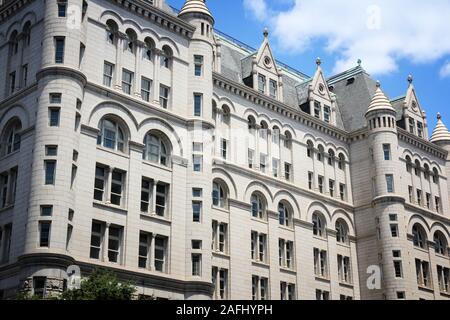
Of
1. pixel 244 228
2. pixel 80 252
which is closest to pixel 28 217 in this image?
pixel 80 252

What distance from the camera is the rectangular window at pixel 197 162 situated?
5538cm

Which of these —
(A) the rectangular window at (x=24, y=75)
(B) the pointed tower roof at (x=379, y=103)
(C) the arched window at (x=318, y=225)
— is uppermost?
(B) the pointed tower roof at (x=379, y=103)

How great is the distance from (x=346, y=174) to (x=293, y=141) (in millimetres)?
8989

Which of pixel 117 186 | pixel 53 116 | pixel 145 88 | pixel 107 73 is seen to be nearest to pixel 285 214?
pixel 145 88

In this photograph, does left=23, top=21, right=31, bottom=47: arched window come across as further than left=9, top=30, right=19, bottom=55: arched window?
No

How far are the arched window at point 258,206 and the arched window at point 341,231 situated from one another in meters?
10.9

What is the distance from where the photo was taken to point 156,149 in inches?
2136

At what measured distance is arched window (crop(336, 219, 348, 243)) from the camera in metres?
70.7

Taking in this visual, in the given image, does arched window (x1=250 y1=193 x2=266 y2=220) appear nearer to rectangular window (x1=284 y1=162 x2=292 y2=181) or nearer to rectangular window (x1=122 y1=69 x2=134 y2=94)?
rectangular window (x1=284 y1=162 x2=292 y2=181)

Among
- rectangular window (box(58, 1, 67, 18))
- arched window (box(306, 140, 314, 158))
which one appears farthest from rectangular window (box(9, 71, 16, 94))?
arched window (box(306, 140, 314, 158))

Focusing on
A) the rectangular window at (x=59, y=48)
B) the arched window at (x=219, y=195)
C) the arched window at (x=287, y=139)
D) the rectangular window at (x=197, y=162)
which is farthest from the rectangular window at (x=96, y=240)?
the arched window at (x=287, y=139)

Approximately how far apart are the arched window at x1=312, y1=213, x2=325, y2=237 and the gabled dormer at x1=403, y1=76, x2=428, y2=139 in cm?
1791

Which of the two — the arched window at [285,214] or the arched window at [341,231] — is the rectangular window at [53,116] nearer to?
the arched window at [285,214]
